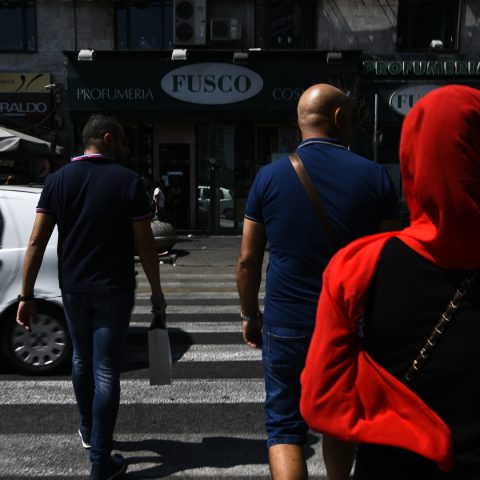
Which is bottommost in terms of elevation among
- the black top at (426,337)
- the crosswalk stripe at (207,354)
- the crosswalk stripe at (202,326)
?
the crosswalk stripe at (202,326)

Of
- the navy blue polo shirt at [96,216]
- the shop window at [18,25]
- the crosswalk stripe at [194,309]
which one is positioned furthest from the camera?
the shop window at [18,25]

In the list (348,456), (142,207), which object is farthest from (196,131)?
(348,456)

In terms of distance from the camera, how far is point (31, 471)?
3.59m

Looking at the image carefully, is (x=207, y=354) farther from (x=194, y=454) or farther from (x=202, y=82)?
(x=202, y=82)

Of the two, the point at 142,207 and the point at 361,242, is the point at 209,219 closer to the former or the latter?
the point at 142,207

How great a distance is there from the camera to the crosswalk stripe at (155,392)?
4.77 metres

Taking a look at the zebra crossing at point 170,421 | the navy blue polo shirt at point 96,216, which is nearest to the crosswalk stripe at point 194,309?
the zebra crossing at point 170,421

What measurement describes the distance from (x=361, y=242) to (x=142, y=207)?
190 centimetres

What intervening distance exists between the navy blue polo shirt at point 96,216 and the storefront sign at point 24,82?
14.7 m

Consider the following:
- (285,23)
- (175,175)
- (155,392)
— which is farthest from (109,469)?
(285,23)

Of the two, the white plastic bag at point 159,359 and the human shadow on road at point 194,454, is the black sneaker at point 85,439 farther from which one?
the white plastic bag at point 159,359

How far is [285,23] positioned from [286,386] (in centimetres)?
1598

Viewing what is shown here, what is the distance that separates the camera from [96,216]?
325 centimetres

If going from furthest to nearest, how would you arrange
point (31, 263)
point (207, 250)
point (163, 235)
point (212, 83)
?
point (212, 83) → point (207, 250) → point (163, 235) → point (31, 263)
